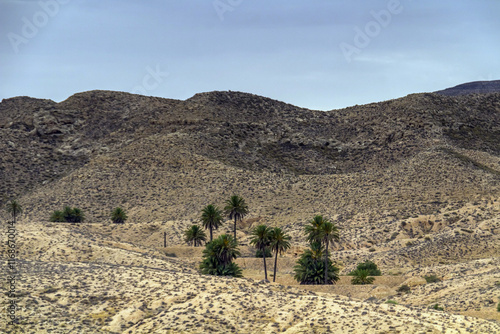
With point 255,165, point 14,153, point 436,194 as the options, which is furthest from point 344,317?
point 14,153

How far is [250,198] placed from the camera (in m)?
91.7

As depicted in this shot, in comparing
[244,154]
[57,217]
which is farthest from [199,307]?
[244,154]

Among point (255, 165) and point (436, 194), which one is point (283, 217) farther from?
point (255, 165)

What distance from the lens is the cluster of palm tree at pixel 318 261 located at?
189ft

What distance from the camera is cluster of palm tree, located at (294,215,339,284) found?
189 feet

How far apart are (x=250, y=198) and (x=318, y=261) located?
110 feet

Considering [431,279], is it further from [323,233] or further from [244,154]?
[244,154]

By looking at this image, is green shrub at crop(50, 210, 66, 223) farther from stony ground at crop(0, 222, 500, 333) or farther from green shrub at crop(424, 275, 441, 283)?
green shrub at crop(424, 275, 441, 283)

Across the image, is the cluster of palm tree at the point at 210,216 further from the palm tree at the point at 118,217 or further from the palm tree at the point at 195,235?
the palm tree at the point at 118,217

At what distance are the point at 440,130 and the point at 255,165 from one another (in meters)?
36.7

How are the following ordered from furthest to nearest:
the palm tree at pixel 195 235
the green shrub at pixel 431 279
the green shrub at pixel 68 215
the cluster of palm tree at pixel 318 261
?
the green shrub at pixel 68 215
the palm tree at pixel 195 235
the cluster of palm tree at pixel 318 261
the green shrub at pixel 431 279

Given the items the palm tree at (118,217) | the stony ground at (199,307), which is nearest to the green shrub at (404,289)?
the stony ground at (199,307)

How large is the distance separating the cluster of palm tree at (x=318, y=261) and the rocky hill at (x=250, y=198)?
73.3 inches

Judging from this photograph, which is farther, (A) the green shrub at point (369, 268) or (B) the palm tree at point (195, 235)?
(B) the palm tree at point (195, 235)
